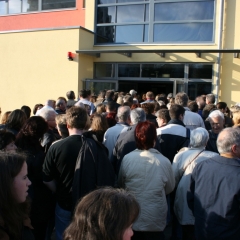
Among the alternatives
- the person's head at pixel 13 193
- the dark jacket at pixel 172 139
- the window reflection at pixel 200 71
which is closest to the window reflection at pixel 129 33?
the window reflection at pixel 200 71

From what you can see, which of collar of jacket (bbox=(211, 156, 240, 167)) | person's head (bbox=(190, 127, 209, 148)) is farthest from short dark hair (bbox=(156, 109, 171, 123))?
collar of jacket (bbox=(211, 156, 240, 167))

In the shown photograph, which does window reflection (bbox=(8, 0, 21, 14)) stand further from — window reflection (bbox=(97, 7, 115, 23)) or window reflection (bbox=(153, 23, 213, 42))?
window reflection (bbox=(153, 23, 213, 42))

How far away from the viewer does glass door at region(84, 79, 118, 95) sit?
40.1 feet

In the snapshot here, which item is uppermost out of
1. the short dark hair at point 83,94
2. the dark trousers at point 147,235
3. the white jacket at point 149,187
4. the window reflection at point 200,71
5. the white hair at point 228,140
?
the window reflection at point 200,71

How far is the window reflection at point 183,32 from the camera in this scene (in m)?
11.8

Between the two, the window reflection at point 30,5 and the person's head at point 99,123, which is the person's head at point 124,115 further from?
the window reflection at point 30,5

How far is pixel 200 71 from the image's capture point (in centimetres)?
1206

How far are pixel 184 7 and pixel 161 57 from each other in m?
2.18

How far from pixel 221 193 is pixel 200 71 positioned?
10.0 m

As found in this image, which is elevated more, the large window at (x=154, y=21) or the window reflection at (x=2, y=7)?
the window reflection at (x=2, y=7)

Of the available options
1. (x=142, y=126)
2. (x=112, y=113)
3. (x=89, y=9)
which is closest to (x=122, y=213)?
(x=142, y=126)

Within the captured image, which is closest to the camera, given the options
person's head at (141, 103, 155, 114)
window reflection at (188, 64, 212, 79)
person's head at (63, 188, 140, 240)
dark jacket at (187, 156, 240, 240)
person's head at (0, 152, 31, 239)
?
person's head at (63, 188, 140, 240)

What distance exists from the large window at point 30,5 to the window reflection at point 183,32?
484 centimetres

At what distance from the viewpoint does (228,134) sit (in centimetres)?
281
